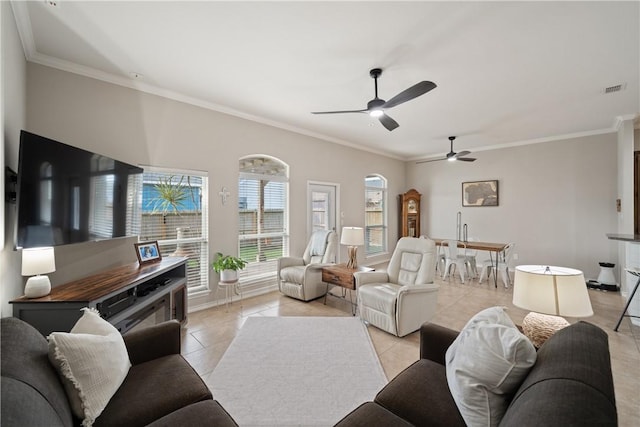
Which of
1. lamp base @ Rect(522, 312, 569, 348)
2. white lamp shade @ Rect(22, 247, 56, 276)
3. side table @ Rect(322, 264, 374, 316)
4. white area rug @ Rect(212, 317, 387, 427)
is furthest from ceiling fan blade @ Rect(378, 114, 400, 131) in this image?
white lamp shade @ Rect(22, 247, 56, 276)

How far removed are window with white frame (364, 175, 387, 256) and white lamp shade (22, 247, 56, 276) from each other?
5651 mm

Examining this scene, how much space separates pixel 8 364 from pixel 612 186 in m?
7.83

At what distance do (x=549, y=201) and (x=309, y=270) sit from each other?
5381 mm

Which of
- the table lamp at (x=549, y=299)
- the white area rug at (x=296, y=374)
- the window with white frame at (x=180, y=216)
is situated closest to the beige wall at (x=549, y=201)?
the white area rug at (x=296, y=374)

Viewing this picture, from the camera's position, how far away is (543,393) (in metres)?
0.86

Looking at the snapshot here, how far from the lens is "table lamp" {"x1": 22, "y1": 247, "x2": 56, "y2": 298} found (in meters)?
1.88

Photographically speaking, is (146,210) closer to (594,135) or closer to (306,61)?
(306,61)

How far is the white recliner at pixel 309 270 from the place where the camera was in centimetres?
403

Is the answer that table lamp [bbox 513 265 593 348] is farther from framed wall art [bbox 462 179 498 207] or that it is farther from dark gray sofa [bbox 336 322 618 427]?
framed wall art [bbox 462 179 498 207]

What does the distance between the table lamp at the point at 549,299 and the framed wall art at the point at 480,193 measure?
5.32m

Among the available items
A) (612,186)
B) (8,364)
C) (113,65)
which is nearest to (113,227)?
(113,65)

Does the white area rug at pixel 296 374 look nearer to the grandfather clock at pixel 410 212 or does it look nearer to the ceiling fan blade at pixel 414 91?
the ceiling fan blade at pixel 414 91

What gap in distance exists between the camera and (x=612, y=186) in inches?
195

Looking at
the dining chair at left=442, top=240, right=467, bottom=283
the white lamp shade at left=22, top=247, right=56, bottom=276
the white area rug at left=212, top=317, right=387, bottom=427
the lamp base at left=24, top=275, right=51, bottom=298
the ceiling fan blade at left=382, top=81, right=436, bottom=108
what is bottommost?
the white area rug at left=212, top=317, right=387, bottom=427
